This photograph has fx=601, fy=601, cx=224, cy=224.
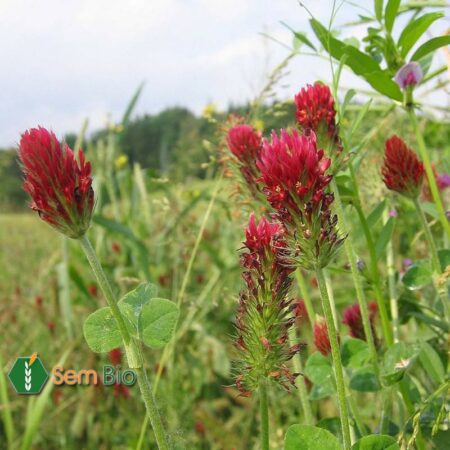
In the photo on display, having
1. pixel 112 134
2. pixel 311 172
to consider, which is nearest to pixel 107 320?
pixel 311 172

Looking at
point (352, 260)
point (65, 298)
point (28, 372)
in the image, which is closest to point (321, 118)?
point (352, 260)

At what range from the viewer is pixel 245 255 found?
0.75m

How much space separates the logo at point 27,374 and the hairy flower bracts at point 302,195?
3.94 ft

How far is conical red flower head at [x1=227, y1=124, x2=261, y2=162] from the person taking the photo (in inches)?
44.9

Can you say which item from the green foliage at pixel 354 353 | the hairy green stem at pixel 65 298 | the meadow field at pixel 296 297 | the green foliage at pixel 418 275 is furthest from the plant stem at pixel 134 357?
the hairy green stem at pixel 65 298

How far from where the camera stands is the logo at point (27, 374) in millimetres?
1696

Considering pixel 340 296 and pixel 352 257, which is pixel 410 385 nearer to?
pixel 352 257

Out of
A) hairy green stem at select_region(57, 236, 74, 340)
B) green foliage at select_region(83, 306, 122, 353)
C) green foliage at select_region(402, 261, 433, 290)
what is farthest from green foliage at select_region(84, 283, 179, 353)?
hairy green stem at select_region(57, 236, 74, 340)

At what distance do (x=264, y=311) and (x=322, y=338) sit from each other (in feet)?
1.14

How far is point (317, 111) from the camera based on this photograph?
91cm

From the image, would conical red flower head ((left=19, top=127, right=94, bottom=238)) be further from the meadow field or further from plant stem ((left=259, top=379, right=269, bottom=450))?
plant stem ((left=259, top=379, right=269, bottom=450))

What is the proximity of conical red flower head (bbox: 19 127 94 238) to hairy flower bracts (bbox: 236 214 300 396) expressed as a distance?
0.21 m

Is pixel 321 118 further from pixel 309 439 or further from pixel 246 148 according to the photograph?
pixel 309 439

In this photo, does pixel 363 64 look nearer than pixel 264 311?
No
